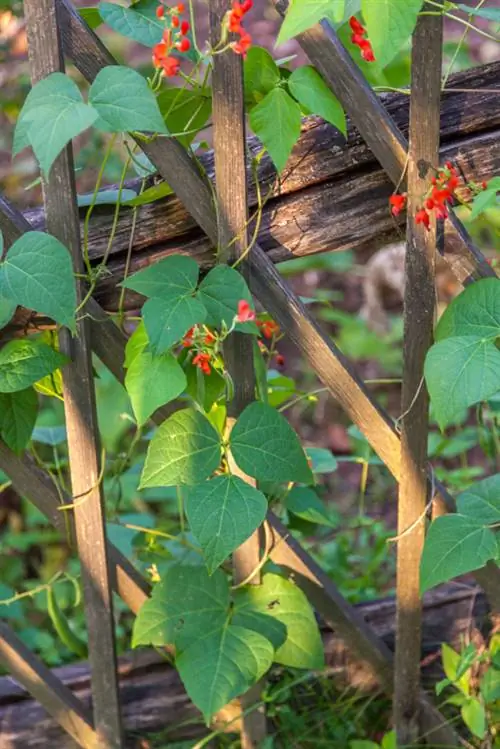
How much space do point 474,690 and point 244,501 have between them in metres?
0.73

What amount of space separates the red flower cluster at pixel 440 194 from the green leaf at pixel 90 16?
1.83ft

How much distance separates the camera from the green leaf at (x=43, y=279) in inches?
48.4

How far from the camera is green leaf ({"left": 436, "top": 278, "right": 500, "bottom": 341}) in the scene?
52.3 inches

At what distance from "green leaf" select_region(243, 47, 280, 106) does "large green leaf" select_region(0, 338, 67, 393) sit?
51cm

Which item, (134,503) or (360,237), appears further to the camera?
(134,503)

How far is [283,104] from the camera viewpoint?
1272 millimetres

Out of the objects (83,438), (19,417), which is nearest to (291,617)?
(83,438)

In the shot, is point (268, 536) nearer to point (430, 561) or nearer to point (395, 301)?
point (430, 561)

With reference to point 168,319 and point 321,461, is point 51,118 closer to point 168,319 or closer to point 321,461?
point 168,319

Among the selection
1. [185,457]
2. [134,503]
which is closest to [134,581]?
[185,457]

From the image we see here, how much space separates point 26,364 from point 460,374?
661 mm

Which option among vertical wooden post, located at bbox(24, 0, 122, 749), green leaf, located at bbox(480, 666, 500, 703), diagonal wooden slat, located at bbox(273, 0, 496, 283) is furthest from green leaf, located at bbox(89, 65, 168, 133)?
green leaf, located at bbox(480, 666, 500, 703)

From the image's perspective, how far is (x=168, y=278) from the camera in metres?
1.32

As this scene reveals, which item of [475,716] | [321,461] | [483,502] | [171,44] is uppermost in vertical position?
[171,44]
